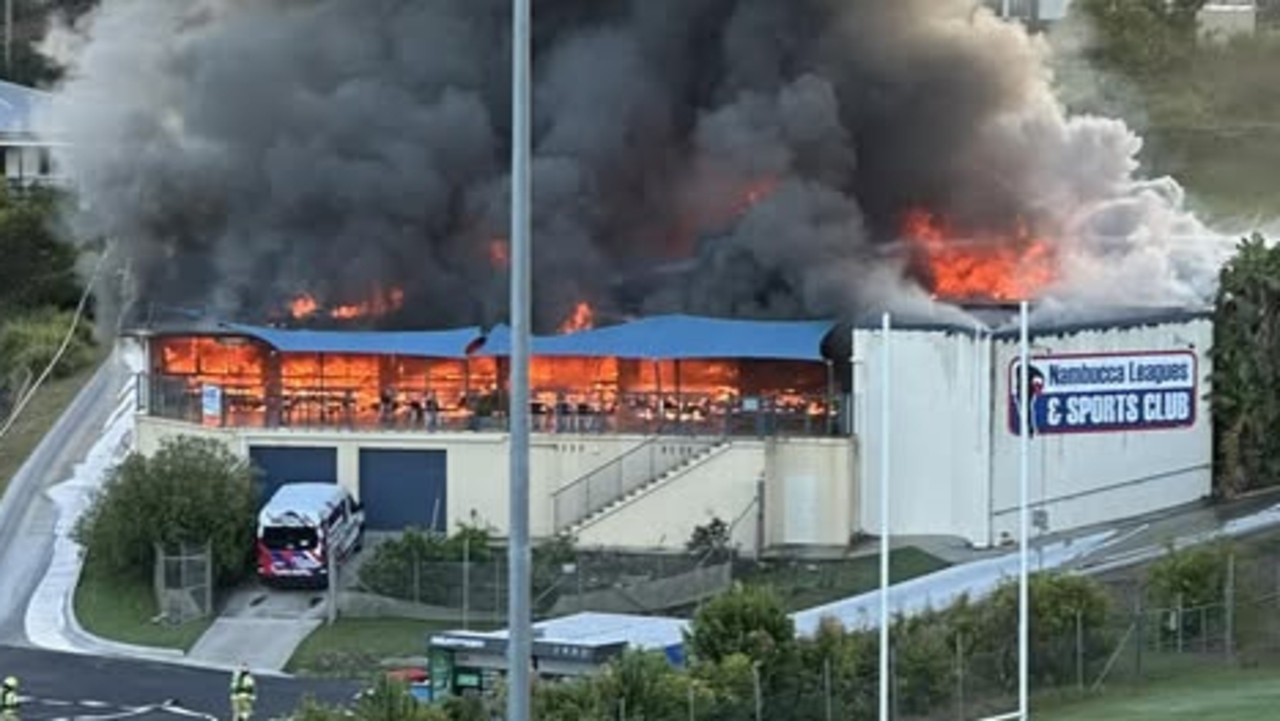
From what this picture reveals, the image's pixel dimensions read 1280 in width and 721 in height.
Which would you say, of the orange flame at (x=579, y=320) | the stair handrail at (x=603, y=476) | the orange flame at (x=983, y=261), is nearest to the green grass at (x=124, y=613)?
the stair handrail at (x=603, y=476)

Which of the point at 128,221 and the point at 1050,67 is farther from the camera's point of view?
the point at 1050,67

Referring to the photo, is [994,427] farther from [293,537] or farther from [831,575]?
[293,537]

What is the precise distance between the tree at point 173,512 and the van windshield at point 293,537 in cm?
73

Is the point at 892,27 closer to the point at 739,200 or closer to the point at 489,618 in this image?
the point at 739,200

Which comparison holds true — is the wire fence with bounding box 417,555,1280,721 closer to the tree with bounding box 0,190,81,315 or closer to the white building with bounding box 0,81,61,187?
the tree with bounding box 0,190,81,315

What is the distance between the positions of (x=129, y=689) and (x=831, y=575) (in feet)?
34.9

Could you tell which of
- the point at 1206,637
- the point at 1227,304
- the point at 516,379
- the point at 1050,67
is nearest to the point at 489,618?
the point at 1206,637

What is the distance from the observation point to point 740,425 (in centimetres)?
4419

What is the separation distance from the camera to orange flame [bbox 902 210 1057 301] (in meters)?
51.4

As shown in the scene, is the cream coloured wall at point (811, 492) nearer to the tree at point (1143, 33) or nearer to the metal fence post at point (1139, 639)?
the metal fence post at point (1139, 639)

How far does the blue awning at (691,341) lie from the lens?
45531 millimetres

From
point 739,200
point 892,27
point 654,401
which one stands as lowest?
point 654,401

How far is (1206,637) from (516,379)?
19218mm

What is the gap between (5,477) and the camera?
50438 millimetres
